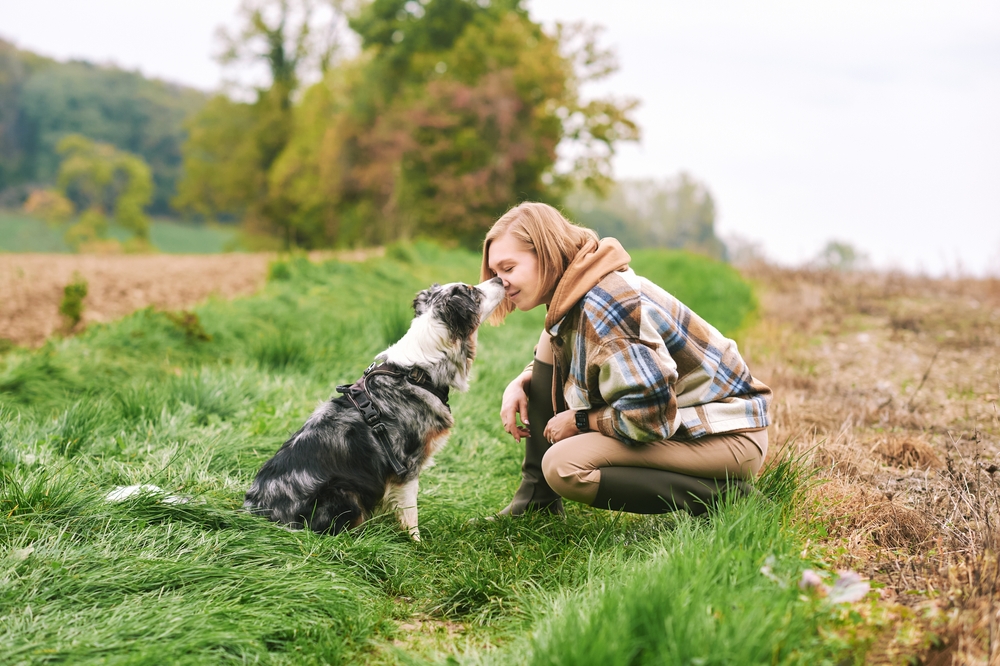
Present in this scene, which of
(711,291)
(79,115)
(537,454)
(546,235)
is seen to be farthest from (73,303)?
(79,115)

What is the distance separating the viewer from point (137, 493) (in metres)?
2.76

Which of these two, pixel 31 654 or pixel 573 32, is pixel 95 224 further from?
pixel 31 654

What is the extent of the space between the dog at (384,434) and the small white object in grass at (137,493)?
0.29 meters

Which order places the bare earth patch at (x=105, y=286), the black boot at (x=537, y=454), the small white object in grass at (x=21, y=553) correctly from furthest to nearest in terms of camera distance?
1. the bare earth patch at (x=105, y=286)
2. the black boot at (x=537, y=454)
3. the small white object in grass at (x=21, y=553)

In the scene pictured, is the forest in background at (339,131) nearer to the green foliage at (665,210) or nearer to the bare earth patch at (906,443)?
the bare earth patch at (906,443)

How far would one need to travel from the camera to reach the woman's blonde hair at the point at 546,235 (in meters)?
2.96

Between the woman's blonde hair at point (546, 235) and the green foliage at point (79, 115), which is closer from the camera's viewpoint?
the woman's blonde hair at point (546, 235)

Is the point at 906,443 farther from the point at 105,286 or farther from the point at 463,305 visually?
the point at 105,286

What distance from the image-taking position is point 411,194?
21391mm

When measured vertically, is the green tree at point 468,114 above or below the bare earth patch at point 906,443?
above

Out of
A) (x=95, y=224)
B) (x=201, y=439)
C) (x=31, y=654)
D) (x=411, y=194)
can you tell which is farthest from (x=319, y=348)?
(x=95, y=224)

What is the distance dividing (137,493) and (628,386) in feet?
6.81

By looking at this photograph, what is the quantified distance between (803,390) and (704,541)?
127 inches

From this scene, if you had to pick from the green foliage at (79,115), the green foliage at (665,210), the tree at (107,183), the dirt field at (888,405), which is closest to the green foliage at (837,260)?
the dirt field at (888,405)
